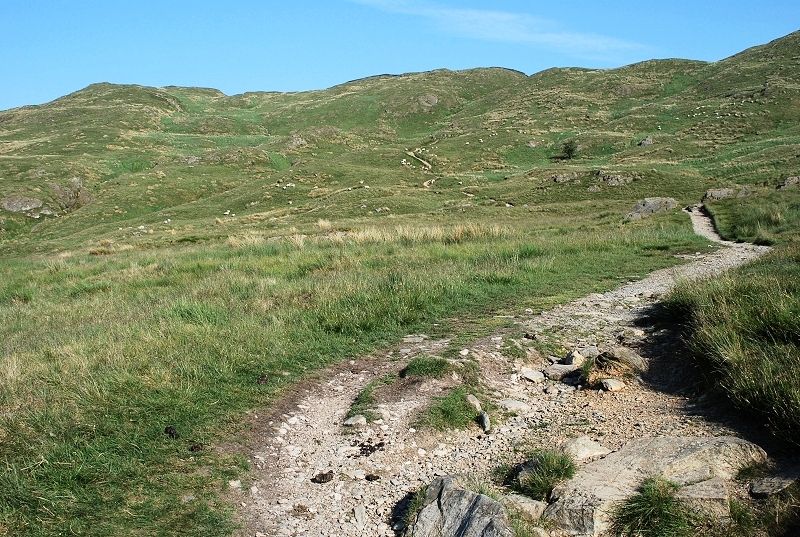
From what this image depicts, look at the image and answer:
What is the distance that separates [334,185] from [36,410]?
53.4 meters

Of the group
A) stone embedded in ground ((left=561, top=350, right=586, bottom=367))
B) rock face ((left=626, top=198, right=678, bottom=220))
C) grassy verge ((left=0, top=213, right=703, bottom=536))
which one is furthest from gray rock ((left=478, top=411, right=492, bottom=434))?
rock face ((left=626, top=198, right=678, bottom=220))

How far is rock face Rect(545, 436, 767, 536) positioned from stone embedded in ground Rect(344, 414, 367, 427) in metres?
2.43

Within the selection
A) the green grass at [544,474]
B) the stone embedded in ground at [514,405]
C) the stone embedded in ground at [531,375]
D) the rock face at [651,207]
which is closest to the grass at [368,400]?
the stone embedded in ground at [514,405]

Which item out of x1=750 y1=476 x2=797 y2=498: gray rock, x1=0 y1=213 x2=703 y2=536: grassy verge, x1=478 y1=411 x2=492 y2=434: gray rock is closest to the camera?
x1=750 y1=476 x2=797 y2=498: gray rock

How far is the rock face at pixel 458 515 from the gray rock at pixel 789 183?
1375 inches

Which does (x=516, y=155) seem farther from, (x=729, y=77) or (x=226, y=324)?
(x=226, y=324)

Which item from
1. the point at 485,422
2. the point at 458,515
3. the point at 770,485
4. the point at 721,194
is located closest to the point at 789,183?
the point at 721,194

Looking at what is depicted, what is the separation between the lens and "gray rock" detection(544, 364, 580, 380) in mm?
7363

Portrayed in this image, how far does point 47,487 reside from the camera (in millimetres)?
4680

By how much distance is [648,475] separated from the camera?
4438 millimetres

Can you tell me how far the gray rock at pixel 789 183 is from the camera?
3168 cm

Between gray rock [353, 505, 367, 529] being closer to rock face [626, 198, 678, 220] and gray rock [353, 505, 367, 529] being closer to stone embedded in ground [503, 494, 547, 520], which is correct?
stone embedded in ground [503, 494, 547, 520]

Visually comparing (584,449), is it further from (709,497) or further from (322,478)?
(322,478)

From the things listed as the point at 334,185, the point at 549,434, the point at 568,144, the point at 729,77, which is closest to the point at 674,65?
the point at 729,77
